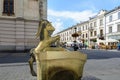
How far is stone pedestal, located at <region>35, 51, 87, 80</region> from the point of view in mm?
5855

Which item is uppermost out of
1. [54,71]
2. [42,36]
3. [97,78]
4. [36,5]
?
[36,5]

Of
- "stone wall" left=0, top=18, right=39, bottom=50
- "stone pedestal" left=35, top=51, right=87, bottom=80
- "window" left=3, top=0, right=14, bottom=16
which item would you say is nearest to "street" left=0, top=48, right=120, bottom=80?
"stone pedestal" left=35, top=51, right=87, bottom=80

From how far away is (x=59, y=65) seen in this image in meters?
5.88

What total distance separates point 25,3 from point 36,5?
50.2 inches

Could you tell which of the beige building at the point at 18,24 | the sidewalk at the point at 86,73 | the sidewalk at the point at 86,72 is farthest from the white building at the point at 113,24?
the sidewalk at the point at 86,73

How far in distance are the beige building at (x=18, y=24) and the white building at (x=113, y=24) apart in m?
34.2

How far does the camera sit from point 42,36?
684cm

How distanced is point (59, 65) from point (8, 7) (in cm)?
2539

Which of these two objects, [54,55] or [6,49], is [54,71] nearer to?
[54,55]

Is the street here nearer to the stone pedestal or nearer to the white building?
the stone pedestal

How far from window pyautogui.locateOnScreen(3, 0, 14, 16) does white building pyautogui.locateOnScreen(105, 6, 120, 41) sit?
3557 centimetres

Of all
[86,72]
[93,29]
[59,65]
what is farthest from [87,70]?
[93,29]

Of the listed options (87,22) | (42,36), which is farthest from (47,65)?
(87,22)

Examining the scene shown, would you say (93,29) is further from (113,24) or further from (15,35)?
(15,35)
